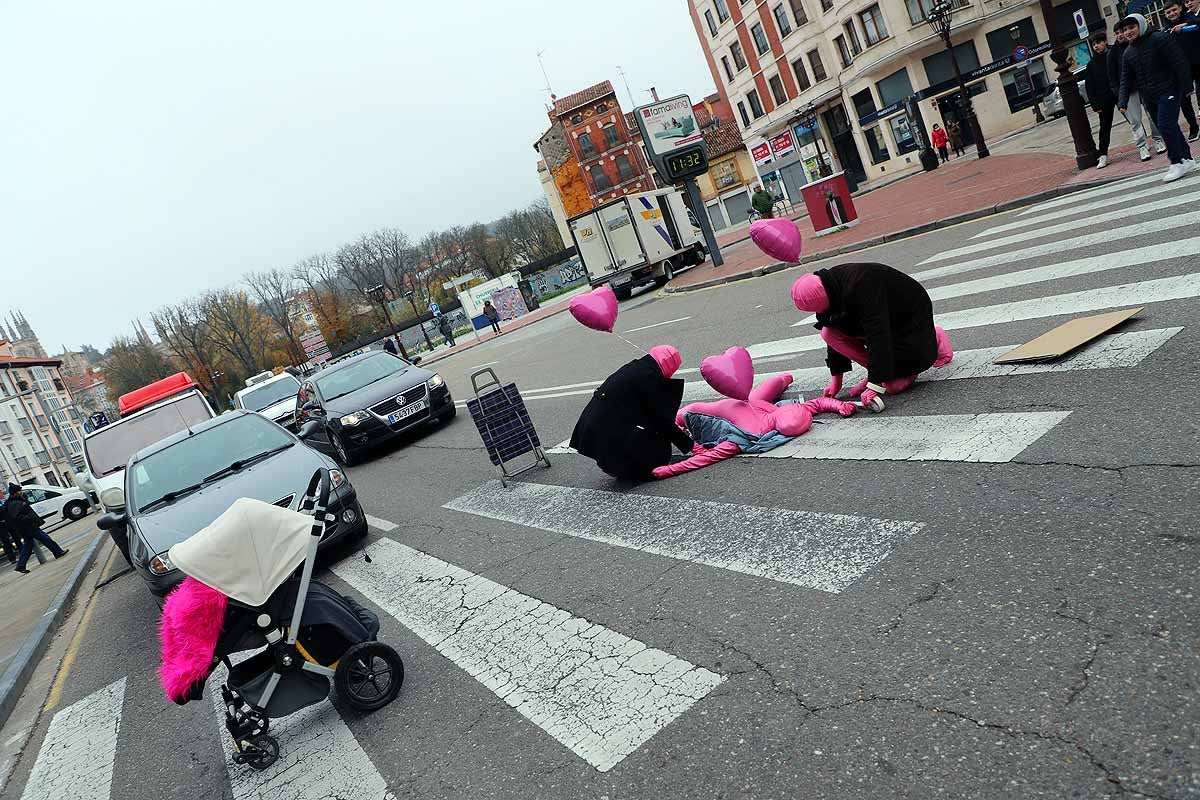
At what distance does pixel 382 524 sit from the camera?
8.68m

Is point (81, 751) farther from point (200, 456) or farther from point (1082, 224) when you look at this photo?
point (1082, 224)

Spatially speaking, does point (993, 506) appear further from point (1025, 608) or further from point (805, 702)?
point (805, 702)

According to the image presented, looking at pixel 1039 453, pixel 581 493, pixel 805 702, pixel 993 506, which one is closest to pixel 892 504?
pixel 993 506

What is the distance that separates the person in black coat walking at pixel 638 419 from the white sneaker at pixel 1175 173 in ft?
26.0

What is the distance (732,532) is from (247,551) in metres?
2.73

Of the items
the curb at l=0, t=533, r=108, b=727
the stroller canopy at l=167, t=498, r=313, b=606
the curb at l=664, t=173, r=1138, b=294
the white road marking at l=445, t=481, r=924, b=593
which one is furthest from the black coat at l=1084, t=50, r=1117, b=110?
the curb at l=0, t=533, r=108, b=727

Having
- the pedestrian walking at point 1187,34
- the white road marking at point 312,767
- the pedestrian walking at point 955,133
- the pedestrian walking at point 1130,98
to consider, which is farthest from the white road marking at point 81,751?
the pedestrian walking at point 955,133

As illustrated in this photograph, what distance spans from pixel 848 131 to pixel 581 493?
44153mm

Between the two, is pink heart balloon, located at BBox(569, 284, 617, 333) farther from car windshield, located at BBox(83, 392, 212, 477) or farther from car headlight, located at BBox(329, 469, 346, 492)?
car windshield, located at BBox(83, 392, 212, 477)

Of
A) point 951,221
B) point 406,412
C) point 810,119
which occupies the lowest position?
point 951,221

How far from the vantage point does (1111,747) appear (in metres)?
2.45

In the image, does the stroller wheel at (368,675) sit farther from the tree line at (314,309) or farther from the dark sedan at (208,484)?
the tree line at (314,309)

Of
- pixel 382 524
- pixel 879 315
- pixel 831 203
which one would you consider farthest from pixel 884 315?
pixel 831 203

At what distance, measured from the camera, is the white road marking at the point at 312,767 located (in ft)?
12.6
